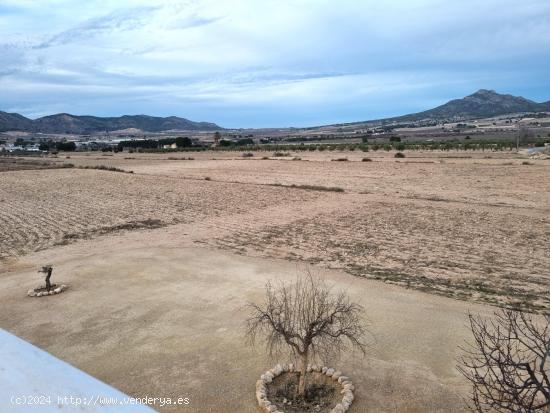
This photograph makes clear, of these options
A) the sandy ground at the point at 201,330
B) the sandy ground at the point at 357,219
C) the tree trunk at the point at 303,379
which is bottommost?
the sandy ground at the point at 357,219

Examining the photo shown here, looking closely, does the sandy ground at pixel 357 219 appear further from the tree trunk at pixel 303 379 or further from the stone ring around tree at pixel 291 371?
the tree trunk at pixel 303 379

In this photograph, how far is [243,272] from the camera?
39.6 feet

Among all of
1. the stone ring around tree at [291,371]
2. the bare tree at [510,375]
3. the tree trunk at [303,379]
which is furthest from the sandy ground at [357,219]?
the tree trunk at [303,379]

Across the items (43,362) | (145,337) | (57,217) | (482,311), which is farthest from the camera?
(57,217)

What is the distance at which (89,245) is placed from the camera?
15.9 metres

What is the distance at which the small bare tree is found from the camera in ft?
21.4

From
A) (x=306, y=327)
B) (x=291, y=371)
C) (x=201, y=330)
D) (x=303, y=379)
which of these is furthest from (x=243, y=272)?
(x=303, y=379)

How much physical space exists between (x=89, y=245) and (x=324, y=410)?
11979mm

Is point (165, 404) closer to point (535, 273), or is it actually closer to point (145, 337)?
point (145, 337)

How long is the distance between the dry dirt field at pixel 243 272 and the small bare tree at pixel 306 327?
13.4 inches

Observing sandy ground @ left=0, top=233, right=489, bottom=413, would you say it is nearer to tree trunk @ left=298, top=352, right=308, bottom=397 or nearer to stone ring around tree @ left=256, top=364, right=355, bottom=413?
stone ring around tree @ left=256, top=364, right=355, bottom=413

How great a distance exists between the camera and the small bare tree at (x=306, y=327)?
6.52 metres

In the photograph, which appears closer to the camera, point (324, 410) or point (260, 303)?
point (324, 410)

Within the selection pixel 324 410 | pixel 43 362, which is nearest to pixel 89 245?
pixel 324 410
